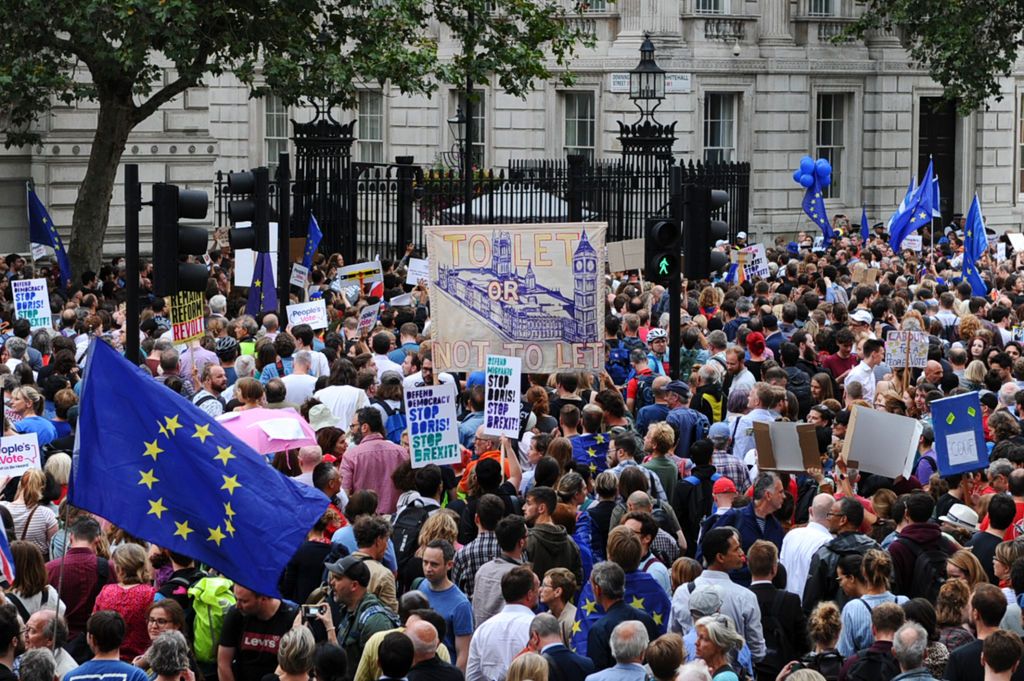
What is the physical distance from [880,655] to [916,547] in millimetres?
1997

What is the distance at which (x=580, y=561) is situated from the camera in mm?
10992

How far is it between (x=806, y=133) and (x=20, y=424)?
29.6 m

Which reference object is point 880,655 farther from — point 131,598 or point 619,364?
point 619,364

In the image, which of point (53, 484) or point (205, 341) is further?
point (205, 341)

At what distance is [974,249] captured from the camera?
80.9 feet

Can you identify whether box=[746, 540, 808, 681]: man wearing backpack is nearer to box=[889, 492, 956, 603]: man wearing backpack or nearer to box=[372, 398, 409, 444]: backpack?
box=[889, 492, 956, 603]: man wearing backpack

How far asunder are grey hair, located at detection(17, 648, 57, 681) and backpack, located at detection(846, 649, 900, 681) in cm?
392

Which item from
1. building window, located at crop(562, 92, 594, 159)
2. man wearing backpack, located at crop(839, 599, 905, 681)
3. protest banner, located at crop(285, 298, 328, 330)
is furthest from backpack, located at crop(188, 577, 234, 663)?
building window, located at crop(562, 92, 594, 159)

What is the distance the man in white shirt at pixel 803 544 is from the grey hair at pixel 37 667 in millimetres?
4691

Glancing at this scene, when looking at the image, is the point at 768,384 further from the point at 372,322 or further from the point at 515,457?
the point at 372,322

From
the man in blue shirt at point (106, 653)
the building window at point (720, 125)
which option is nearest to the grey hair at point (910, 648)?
the man in blue shirt at point (106, 653)

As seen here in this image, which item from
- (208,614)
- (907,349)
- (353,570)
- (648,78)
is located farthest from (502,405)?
(648,78)

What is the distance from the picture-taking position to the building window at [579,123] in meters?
39.8

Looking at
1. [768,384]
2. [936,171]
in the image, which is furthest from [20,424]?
[936,171]
